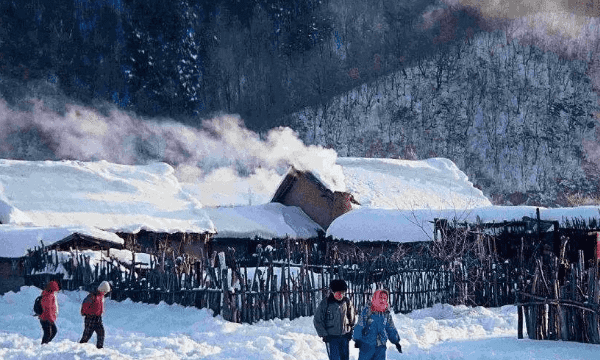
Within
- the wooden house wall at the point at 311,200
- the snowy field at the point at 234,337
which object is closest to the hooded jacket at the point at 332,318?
the snowy field at the point at 234,337

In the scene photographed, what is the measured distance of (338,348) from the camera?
11.7 meters

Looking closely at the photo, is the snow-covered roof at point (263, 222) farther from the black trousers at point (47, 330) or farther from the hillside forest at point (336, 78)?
the hillside forest at point (336, 78)

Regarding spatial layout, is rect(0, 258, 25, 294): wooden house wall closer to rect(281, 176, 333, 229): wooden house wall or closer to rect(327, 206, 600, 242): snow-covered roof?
rect(327, 206, 600, 242): snow-covered roof

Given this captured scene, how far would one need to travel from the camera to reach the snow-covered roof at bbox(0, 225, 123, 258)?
26375 millimetres

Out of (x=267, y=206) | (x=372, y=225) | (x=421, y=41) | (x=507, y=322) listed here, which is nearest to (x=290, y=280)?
(x=507, y=322)

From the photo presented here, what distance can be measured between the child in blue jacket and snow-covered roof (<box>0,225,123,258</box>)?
671 inches

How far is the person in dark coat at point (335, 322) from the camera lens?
11.6 metres

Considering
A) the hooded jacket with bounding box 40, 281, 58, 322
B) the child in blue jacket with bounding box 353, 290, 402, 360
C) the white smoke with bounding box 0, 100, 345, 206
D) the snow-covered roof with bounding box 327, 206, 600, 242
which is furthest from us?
the white smoke with bounding box 0, 100, 345, 206

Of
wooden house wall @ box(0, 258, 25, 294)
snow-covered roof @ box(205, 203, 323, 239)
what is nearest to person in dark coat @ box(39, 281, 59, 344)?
wooden house wall @ box(0, 258, 25, 294)

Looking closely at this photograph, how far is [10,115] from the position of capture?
7194 centimetres

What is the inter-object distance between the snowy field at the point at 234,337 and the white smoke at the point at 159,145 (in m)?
27.1

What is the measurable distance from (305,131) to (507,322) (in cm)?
5705

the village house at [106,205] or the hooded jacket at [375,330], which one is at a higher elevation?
the village house at [106,205]

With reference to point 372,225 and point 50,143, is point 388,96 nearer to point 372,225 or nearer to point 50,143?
point 50,143
